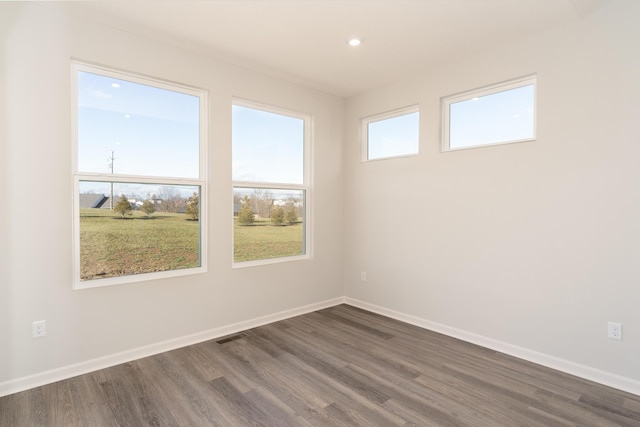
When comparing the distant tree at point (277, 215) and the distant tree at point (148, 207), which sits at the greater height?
the distant tree at point (148, 207)

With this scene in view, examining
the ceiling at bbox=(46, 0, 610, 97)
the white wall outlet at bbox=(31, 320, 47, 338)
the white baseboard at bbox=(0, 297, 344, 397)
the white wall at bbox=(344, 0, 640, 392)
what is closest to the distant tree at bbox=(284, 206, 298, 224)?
the white baseboard at bbox=(0, 297, 344, 397)

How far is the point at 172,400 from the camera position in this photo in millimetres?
2279

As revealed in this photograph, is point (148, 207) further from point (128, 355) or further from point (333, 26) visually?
point (333, 26)

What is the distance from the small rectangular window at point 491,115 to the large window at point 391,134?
0.39 meters

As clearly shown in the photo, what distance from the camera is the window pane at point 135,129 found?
9.02 feet

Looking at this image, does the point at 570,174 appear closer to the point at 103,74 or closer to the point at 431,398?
the point at 431,398

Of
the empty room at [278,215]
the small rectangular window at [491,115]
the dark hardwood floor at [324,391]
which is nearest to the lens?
the dark hardwood floor at [324,391]

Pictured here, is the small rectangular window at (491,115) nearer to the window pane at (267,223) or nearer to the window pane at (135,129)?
the window pane at (267,223)

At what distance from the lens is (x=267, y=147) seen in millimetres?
3900

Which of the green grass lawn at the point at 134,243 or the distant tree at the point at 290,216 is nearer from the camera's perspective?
the green grass lawn at the point at 134,243

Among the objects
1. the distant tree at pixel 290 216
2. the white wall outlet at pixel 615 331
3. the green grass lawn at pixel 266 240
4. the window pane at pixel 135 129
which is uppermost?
the window pane at pixel 135 129

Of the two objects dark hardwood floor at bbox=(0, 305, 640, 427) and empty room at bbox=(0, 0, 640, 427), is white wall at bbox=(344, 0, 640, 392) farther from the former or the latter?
dark hardwood floor at bbox=(0, 305, 640, 427)

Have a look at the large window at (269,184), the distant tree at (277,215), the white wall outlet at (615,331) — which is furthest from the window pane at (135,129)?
the white wall outlet at (615,331)

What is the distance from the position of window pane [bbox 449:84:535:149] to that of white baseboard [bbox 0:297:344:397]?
106 inches
